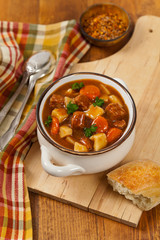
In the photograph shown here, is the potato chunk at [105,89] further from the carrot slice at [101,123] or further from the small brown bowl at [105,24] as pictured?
the small brown bowl at [105,24]

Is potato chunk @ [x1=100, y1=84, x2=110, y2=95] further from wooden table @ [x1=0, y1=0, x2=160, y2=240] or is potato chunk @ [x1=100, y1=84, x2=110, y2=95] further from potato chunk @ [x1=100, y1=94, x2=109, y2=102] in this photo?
wooden table @ [x1=0, y1=0, x2=160, y2=240]

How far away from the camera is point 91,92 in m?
2.96

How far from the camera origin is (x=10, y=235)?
2758 millimetres

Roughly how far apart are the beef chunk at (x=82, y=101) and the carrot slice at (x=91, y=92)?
0.08m

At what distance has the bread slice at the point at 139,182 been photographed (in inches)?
107

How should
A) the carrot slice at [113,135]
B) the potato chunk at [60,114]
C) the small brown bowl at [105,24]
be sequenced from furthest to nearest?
the small brown bowl at [105,24] → the potato chunk at [60,114] → the carrot slice at [113,135]

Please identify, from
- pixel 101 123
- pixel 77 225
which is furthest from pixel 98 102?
pixel 77 225

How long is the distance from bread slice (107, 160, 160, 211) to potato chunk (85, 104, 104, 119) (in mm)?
456

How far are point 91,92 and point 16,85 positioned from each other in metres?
0.99

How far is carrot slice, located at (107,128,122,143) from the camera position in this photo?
270 cm

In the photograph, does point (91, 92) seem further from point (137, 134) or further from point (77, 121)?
point (137, 134)

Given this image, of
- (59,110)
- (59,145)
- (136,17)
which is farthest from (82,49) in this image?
(59,145)

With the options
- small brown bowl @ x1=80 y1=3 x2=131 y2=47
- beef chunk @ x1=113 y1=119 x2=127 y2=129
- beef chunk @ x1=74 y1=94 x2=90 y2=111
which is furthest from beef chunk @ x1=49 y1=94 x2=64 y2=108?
small brown bowl @ x1=80 y1=3 x2=131 y2=47

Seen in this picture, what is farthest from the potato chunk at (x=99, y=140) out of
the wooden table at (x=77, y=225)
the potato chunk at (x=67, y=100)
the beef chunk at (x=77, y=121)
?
the wooden table at (x=77, y=225)
